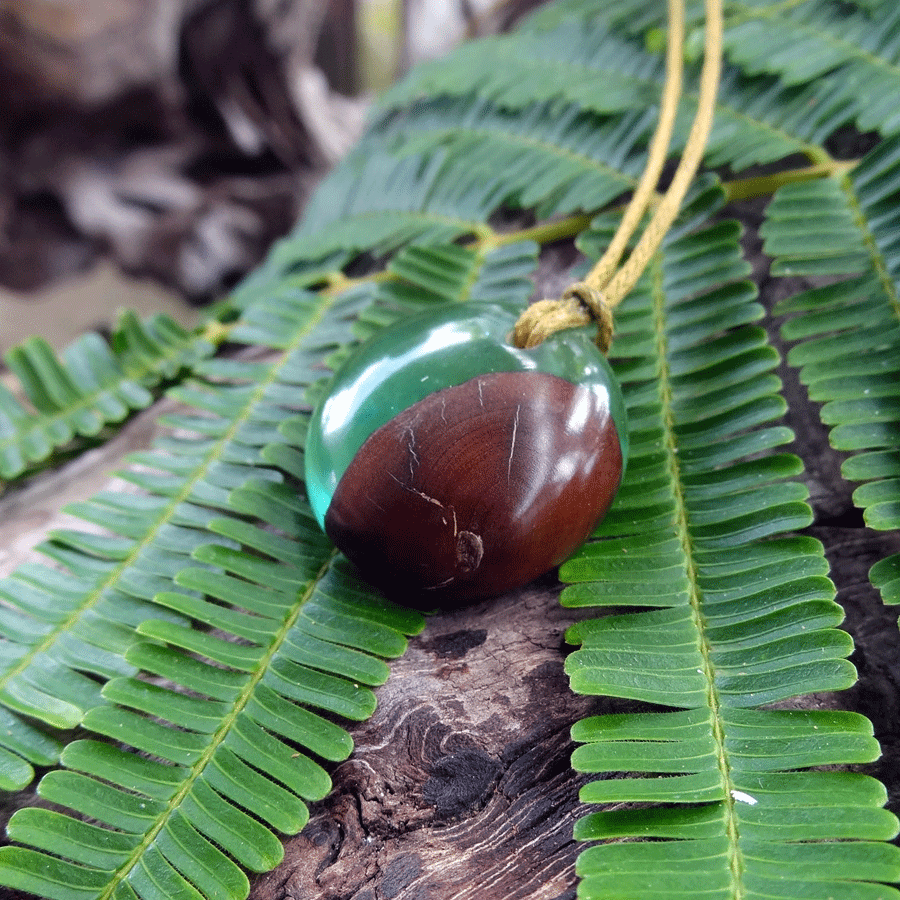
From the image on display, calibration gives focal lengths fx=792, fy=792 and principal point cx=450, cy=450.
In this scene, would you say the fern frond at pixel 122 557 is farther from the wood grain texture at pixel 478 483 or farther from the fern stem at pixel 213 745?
the wood grain texture at pixel 478 483

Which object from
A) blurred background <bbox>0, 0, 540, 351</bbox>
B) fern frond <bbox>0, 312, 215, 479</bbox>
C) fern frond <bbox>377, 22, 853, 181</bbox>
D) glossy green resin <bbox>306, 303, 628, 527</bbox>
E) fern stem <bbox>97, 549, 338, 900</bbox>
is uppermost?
blurred background <bbox>0, 0, 540, 351</bbox>

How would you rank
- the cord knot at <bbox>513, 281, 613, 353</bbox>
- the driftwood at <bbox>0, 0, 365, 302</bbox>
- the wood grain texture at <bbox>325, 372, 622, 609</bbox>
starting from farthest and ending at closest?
the driftwood at <bbox>0, 0, 365, 302</bbox> → the cord knot at <bbox>513, 281, 613, 353</bbox> → the wood grain texture at <bbox>325, 372, 622, 609</bbox>

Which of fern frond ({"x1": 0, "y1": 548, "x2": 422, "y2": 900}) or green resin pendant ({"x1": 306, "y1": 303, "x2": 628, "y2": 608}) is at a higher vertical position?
green resin pendant ({"x1": 306, "y1": 303, "x2": 628, "y2": 608})

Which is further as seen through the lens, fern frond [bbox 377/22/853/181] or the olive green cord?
fern frond [bbox 377/22/853/181]

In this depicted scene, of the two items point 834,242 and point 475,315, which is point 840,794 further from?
point 834,242

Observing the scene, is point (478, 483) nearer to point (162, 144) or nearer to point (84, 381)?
point (84, 381)

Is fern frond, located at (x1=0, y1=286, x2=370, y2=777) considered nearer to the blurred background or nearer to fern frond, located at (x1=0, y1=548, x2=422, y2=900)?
fern frond, located at (x1=0, y1=548, x2=422, y2=900)

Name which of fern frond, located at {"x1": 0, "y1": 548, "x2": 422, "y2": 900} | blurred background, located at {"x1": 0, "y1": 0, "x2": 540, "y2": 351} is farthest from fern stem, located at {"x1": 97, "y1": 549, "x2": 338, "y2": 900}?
blurred background, located at {"x1": 0, "y1": 0, "x2": 540, "y2": 351}

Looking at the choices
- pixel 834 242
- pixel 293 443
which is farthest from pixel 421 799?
pixel 834 242
